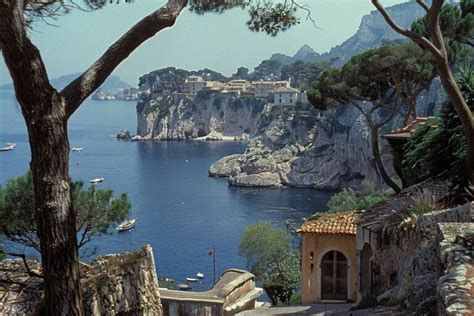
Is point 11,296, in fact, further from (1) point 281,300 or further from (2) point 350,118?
(2) point 350,118

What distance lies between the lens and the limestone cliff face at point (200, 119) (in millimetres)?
124500

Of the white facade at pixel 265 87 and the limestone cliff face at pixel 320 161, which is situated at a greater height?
the white facade at pixel 265 87

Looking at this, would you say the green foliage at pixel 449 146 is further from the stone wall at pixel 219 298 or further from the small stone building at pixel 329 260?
the stone wall at pixel 219 298

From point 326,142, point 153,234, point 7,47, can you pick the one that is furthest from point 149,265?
point 326,142

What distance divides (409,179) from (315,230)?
2.21 meters

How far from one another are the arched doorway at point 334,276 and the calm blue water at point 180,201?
8.75 m

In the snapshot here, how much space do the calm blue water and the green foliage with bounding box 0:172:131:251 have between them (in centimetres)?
190

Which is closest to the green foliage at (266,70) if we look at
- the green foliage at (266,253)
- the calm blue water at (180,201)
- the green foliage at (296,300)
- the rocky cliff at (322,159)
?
the calm blue water at (180,201)

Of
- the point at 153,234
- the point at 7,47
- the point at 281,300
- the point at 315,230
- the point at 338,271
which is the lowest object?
the point at 153,234

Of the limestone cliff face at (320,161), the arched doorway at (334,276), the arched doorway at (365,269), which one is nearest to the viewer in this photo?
the arched doorway at (365,269)

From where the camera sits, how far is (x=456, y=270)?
378cm

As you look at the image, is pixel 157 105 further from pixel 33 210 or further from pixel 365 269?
pixel 33 210

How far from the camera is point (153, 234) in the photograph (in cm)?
4741

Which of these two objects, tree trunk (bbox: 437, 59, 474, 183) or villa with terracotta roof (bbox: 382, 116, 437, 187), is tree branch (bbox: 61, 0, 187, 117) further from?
villa with terracotta roof (bbox: 382, 116, 437, 187)
